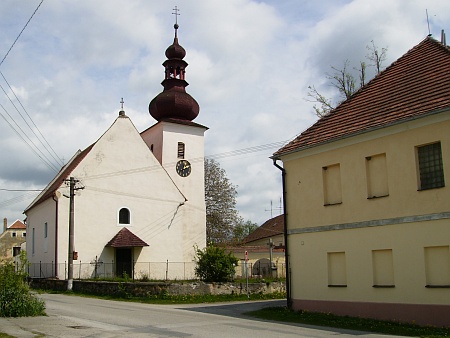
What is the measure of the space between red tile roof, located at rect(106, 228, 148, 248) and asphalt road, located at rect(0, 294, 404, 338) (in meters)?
16.6

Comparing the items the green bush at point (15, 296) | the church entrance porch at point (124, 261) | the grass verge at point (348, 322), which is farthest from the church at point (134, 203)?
the grass verge at point (348, 322)

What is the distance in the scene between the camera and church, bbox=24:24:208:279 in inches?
1423

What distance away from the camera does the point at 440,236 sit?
15383mm

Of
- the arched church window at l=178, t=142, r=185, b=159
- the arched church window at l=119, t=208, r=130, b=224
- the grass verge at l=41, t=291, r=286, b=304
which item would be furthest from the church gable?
the grass verge at l=41, t=291, r=286, b=304

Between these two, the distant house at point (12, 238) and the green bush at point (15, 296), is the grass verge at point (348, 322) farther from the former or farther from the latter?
the distant house at point (12, 238)

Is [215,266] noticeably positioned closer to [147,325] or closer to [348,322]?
[348,322]

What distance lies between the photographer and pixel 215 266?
28.8 metres

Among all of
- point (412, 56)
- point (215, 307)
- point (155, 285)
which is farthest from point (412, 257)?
point (155, 285)

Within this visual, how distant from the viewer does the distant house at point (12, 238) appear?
3605 inches

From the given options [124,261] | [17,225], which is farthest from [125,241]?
[17,225]

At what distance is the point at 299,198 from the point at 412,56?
21.4 ft

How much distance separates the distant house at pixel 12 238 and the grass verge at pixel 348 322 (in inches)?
3037

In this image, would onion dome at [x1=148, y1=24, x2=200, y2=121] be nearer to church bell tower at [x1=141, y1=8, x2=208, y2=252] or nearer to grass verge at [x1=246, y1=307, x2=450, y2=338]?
church bell tower at [x1=141, y1=8, x2=208, y2=252]

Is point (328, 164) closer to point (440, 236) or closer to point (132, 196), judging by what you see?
point (440, 236)
